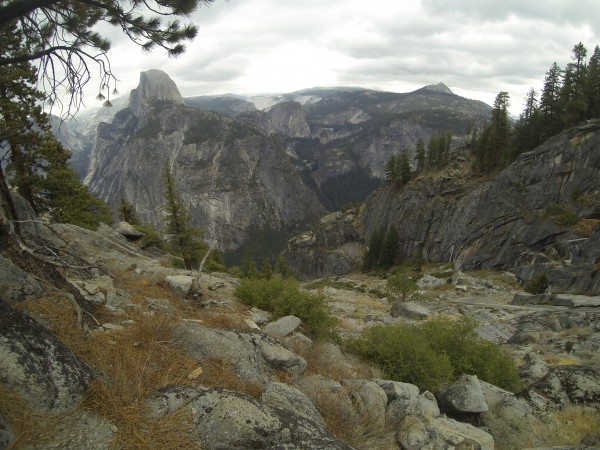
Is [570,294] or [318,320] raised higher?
[318,320]

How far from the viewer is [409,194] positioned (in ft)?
270

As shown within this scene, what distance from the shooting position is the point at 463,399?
870 centimetres

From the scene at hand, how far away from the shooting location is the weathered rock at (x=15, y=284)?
18.4 ft

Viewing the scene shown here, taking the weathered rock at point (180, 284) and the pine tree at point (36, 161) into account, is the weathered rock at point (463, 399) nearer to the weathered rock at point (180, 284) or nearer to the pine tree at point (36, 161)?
the weathered rock at point (180, 284)

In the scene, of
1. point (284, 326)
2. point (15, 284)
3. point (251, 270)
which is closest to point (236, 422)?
point (15, 284)

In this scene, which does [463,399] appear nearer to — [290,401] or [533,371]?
[290,401]

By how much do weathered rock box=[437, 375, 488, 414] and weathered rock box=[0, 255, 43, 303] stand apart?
8994 mm

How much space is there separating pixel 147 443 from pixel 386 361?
24.8 feet

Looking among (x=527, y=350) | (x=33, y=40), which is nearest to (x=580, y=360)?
(x=527, y=350)

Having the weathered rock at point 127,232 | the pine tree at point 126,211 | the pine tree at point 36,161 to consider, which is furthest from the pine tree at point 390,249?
the pine tree at point 36,161

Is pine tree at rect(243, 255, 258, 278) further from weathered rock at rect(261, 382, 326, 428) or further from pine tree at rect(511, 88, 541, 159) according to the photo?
pine tree at rect(511, 88, 541, 159)

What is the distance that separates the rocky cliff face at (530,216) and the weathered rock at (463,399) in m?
24.6

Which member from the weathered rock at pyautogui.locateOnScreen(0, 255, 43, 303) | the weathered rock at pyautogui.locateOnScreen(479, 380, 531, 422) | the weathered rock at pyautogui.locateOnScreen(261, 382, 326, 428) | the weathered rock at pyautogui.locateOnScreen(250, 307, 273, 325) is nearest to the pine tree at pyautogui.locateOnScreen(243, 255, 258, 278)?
the weathered rock at pyautogui.locateOnScreen(250, 307, 273, 325)

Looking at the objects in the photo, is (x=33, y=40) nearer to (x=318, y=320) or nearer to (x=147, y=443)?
(x=147, y=443)
